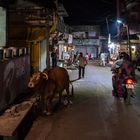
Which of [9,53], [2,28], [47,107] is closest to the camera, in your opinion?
[47,107]

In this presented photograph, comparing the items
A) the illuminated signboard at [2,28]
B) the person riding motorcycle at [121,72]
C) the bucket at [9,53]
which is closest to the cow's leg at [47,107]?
the bucket at [9,53]

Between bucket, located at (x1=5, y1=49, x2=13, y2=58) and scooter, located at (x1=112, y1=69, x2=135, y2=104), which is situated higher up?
bucket, located at (x1=5, y1=49, x2=13, y2=58)

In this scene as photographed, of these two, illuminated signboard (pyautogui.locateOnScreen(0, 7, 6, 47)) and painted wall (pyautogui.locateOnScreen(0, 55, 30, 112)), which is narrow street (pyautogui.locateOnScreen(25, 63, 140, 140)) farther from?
illuminated signboard (pyautogui.locateOnScreen(0, 7, 6, 47))

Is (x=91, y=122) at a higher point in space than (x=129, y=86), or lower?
lower

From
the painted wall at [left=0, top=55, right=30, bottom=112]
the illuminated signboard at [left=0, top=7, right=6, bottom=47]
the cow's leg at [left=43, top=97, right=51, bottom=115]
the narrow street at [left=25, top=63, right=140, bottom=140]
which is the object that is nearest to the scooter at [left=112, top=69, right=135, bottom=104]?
the narrow street at [left=25, top=63, right=140, bottom=140]

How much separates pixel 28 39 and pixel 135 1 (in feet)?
51.7

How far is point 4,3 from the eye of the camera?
19.6 m

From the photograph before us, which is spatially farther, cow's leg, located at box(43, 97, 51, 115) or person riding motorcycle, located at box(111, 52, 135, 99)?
person riding motorcycle, located at box(111, 52, 135, 99)

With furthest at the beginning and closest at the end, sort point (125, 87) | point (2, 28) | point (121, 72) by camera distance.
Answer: point (2, 28), point (121, 72), point (125, 87)

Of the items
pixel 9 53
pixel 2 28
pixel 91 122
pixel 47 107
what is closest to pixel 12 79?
pixel 9 53

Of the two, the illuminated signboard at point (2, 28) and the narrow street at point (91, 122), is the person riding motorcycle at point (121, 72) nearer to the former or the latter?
the narrow street at point (91, 122)

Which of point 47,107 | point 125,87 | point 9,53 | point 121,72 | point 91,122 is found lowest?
point 91,122

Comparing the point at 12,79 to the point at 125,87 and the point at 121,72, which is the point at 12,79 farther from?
the point at 121,72

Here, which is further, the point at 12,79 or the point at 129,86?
the point at 129,86
